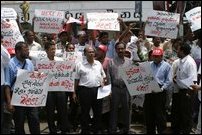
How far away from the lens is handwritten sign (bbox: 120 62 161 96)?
891cm

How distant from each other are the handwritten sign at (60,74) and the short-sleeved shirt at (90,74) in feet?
0.49

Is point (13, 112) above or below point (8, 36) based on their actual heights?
below

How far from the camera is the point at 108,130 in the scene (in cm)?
937

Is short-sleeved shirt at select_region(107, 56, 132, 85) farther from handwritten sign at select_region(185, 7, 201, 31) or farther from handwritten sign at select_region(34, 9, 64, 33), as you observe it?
handwritten sign at select_region(34, 9, 64, 33)

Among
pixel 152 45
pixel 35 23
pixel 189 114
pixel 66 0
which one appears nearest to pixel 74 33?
pixel 35 23

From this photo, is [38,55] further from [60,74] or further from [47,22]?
[47,22]

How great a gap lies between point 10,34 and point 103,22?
2013 millimetres

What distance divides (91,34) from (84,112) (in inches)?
78.1

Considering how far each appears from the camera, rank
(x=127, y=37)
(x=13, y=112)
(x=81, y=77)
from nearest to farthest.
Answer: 1. (x=13, y=112)
2. (x=81, y=77)
3. (x=127, y=37)

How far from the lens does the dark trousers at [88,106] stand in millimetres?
8984

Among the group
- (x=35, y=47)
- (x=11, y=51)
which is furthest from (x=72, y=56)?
(x=11, y=51)

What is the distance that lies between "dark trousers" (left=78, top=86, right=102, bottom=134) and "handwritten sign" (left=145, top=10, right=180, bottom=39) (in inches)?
84.1

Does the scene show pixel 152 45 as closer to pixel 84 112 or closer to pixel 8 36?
pixel 84 112

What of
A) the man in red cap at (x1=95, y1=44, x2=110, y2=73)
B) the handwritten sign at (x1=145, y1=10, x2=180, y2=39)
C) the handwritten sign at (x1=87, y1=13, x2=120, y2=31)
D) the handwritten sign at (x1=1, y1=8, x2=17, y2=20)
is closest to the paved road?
the man in red cap at (x1=95, y1=44, x2=110, y2=73)
